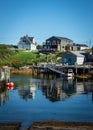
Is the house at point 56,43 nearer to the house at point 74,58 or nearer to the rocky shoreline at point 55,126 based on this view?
the house at point 74,58

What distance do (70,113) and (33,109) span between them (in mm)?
4410

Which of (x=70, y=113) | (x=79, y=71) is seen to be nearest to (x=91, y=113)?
(x=70, y=113)

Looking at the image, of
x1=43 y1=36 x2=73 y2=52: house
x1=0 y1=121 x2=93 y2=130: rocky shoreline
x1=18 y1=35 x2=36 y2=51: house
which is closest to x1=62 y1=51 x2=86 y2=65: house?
x1=43 y1=36 x2=73 y2=52: house

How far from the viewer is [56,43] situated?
471 feet

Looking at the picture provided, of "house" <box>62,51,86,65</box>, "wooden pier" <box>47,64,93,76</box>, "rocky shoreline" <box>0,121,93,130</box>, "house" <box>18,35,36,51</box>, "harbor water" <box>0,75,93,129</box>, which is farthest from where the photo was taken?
"house" <box>18,35,36,51</box>

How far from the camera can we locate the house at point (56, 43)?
144 m

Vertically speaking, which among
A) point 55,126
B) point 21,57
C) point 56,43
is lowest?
point 55,126

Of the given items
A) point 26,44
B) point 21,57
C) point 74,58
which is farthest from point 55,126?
point 26,44

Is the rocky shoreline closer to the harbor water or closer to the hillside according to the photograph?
the harbor water

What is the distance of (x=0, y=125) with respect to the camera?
80.0 ft

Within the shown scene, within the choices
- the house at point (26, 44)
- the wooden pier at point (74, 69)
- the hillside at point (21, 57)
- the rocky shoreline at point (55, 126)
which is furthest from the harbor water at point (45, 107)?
the house at point (26, 44)

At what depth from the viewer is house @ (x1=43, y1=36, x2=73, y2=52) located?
471ft

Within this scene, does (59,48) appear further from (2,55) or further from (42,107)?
(42,107)

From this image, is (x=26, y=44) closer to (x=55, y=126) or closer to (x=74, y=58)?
(x=74, y=58)
